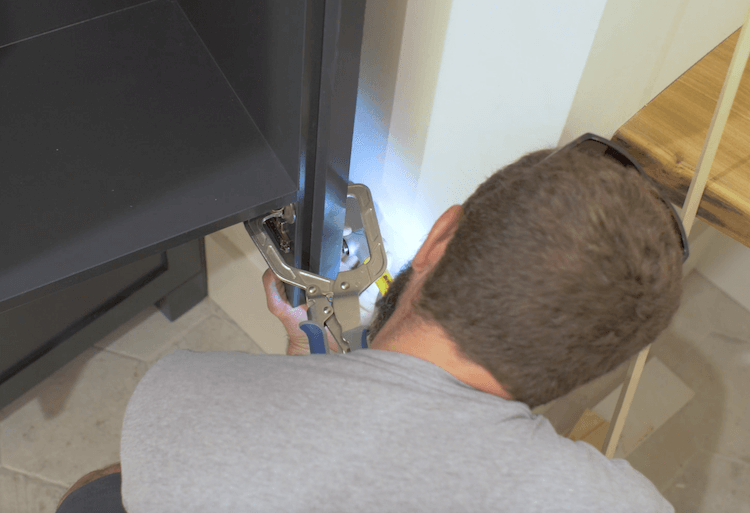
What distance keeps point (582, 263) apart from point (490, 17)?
238 millimetres

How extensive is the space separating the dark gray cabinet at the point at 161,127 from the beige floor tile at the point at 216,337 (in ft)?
2.25

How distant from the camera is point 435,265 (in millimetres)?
696

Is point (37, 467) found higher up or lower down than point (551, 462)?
lower down

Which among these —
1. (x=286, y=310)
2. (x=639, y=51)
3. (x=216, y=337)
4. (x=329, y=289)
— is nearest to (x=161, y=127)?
(x=329, y=289)

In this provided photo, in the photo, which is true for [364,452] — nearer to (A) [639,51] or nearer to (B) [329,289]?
(B) [329,289]

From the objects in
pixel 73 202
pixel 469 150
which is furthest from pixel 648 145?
pixel 73 202

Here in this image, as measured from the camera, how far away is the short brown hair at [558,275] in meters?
0.59

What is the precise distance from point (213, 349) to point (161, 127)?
0.82 meters

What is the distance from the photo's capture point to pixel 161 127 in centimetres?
75

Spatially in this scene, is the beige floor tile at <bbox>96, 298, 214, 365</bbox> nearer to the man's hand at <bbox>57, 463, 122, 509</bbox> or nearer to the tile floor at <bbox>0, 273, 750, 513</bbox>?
the tile floor at <bbox>0, 273, 750, 513</bbox>

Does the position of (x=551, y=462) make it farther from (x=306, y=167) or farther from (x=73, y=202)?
(x=73, y=202)

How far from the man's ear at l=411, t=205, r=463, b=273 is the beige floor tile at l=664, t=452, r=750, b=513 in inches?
40.2

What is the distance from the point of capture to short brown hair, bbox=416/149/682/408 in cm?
59

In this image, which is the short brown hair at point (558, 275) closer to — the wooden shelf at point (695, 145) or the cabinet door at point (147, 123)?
the wooden shelf at point (695, 145)
